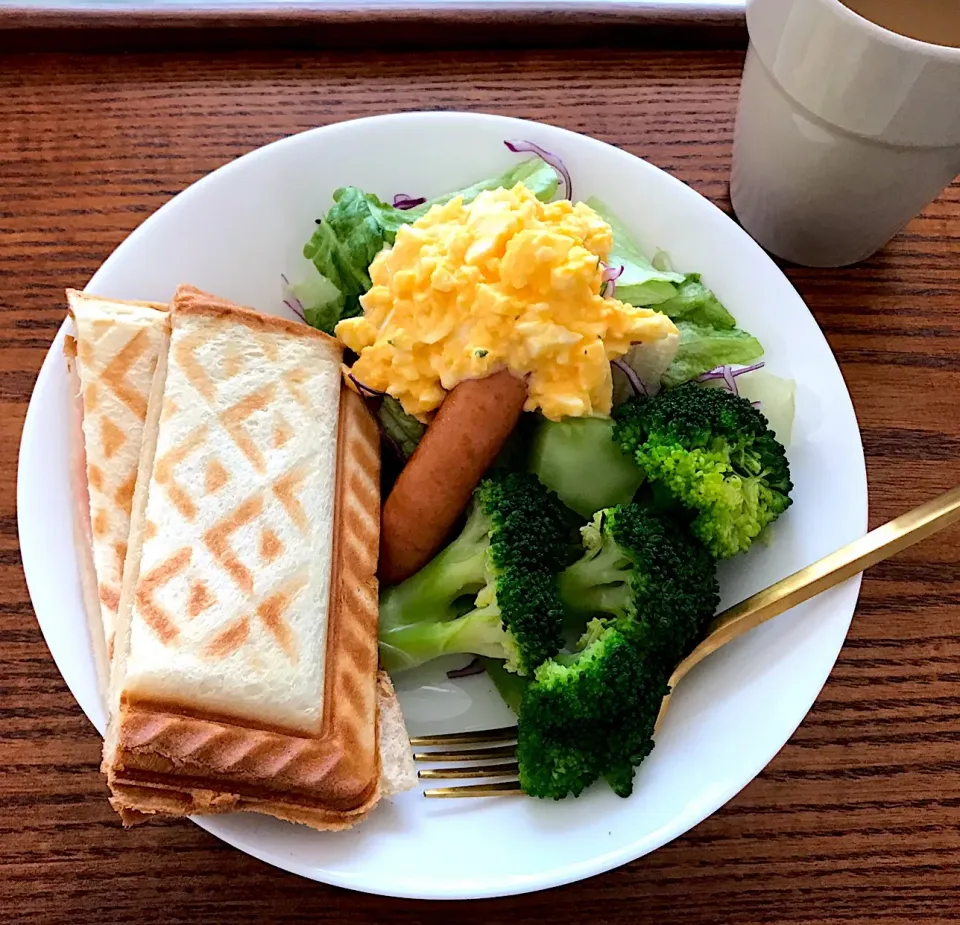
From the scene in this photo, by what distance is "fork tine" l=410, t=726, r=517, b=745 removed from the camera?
5.28 ft

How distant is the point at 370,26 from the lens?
7.66 ft

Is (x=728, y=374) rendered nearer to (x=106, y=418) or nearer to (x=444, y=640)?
(x=444, y=640)

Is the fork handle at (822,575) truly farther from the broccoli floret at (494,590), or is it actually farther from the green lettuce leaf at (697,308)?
the green lettuce leaf at (697,308)

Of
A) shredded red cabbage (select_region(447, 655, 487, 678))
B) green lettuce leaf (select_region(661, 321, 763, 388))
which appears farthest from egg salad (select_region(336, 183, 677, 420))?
shredded red cabbage (select_region(447, 655, 487, 678))

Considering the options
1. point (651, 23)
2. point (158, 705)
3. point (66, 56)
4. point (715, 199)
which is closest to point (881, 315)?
point (715, 199)

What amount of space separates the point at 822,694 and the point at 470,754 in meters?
0.73

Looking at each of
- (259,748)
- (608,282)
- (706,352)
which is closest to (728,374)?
(706,352)

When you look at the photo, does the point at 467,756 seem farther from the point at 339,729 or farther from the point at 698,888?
the point at 698,888

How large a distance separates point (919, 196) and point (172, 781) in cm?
180

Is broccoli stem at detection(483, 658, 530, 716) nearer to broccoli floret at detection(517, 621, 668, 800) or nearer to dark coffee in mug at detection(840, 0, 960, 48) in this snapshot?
broccoli floret at detection(517, 621, 668, 800)

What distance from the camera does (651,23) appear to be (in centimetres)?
237

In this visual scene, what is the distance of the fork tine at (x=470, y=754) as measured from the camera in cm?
159

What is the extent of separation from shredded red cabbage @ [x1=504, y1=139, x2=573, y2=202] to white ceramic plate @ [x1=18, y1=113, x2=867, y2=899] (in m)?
0.02

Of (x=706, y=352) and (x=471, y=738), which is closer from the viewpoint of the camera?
(x=471, y=738)
